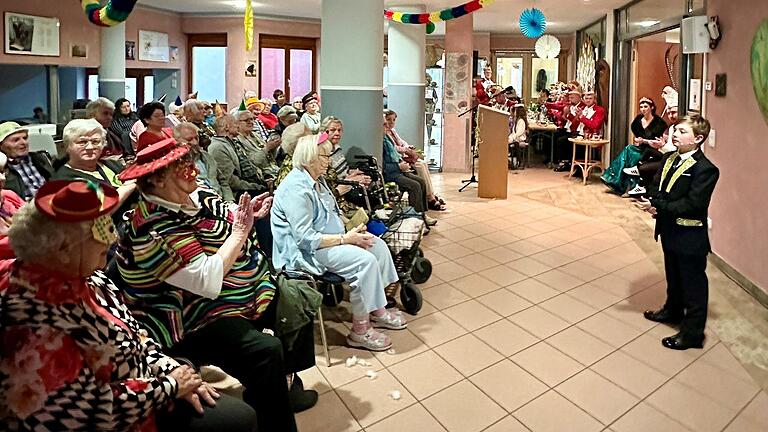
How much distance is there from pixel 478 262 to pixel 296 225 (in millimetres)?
2340

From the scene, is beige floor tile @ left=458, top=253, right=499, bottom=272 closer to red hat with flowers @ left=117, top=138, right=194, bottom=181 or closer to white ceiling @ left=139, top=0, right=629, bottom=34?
red hat with flowers @ left=117, top=138, right=194, bottom=181

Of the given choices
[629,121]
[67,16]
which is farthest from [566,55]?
[67,16]

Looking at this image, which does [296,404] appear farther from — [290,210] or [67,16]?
[67,16]

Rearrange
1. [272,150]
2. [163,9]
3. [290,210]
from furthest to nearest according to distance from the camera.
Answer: [163,9], [272,150], [290,210]

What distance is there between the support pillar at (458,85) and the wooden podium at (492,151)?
89.8 inches

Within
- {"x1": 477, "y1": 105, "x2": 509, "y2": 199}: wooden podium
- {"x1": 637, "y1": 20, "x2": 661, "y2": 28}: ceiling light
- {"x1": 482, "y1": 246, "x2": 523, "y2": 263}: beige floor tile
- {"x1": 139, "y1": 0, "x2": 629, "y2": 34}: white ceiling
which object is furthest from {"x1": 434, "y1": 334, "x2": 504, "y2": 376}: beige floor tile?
{"x1": 139, "y1": 0, "x2": 629, "y2": 34}: white ceiling

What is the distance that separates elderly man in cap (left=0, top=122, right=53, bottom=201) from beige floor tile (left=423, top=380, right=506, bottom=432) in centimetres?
236

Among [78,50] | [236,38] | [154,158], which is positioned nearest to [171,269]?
[154,158]

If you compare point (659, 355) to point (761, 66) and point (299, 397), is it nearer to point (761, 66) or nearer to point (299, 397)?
point (299, 397)

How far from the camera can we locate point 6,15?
6.89m

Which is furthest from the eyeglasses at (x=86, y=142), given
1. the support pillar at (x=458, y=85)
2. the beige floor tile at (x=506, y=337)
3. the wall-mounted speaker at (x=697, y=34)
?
the support pillar at (x=458, y=85)

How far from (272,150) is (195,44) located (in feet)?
23.8

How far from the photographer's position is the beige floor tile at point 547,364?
3.14m

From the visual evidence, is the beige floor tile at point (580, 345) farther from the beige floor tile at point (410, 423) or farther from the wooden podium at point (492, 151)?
the wooden podium at point (492, 151)
